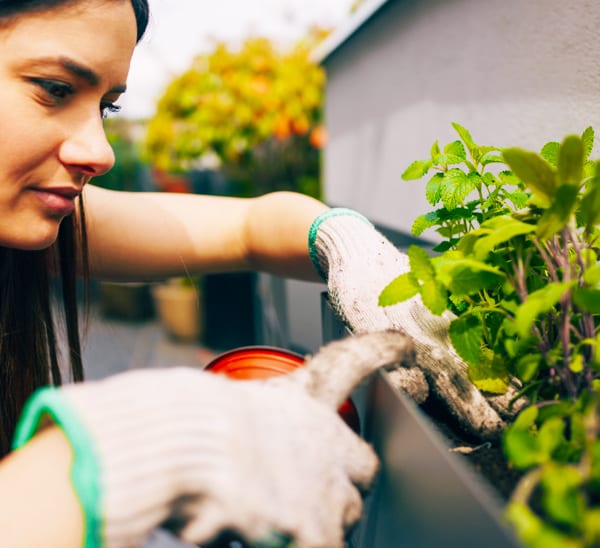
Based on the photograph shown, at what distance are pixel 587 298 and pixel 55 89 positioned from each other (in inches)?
28.5

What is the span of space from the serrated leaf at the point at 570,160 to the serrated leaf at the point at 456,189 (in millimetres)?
177

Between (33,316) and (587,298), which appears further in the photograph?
(33,316)

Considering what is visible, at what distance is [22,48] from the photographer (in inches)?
29.1

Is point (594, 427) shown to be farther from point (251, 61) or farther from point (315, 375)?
point (251, 61)

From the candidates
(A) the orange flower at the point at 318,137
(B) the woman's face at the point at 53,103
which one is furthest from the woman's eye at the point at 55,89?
(A) the orange flower at the point at 318,137

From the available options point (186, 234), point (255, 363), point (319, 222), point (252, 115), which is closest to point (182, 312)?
point (252, 115)

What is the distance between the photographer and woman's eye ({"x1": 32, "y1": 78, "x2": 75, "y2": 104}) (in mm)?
750

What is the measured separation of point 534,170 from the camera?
0.48m

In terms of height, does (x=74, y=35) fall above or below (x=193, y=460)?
above

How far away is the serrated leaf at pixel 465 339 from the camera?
0.56 m

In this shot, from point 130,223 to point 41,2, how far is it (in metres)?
0.48

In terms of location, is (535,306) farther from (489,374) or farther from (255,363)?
(255,363)

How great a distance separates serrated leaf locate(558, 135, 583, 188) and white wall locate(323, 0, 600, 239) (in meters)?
0.45

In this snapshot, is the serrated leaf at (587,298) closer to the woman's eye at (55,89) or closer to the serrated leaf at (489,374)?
the serrated leaf at (489,374)
